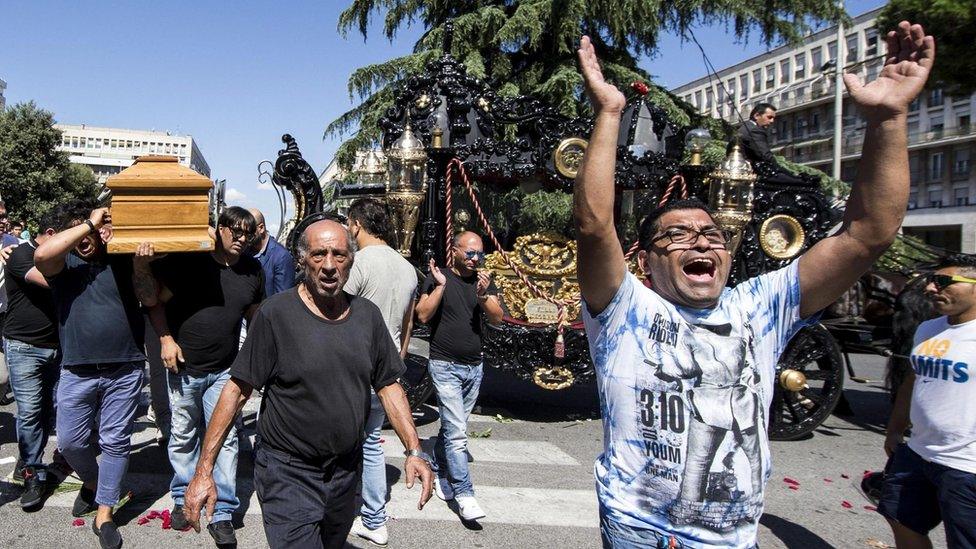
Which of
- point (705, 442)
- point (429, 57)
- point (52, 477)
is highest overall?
point (429, 57)

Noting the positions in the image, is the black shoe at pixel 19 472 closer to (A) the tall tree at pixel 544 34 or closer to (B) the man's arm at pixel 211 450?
(B) the man's arm at pixel 211 450

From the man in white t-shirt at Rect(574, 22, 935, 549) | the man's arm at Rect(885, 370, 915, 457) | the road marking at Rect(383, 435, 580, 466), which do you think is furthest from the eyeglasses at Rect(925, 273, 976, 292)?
the road marking at Rect(383, 435, 580, 466)

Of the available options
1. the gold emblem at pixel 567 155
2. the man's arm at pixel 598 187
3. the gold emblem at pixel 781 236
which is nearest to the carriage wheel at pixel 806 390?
the gold emblem at pixel 781 236

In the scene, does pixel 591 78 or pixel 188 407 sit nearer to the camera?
pixel 591 78

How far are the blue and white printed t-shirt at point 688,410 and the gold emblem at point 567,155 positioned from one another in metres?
5.25

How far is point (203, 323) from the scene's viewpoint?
13.7 ft

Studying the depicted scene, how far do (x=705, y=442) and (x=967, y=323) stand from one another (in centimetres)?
216

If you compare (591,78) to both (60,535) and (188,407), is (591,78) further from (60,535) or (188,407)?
(60,535)

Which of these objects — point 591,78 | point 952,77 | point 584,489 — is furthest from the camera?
point 952,77

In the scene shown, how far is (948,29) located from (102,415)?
8911 mm

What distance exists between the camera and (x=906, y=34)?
1933mm

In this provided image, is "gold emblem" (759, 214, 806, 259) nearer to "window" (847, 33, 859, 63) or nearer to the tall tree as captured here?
the tall tree

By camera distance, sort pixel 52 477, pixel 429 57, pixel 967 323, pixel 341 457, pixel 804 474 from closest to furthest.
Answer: pixel 341 457 < pixel 967 323 < pixel 52 477 < pixel 804 474 < pixel 429 57

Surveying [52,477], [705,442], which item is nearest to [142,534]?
[52,477]
